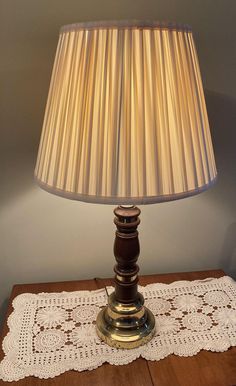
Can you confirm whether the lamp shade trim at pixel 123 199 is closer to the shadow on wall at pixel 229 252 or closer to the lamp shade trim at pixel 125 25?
the lamp shade trim at pixel 125 25

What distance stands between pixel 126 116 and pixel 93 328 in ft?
1.61

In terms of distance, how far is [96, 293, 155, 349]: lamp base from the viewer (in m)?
0.76

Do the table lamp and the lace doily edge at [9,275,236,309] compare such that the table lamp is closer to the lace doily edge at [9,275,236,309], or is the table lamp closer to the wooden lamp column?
the wooden lamp column

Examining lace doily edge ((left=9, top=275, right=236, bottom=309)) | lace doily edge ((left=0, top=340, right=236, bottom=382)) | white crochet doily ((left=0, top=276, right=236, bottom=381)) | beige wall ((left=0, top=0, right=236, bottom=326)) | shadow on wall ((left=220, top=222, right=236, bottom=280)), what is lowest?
lace doily edge ((left=0, top=340, right=236, bottom=382))

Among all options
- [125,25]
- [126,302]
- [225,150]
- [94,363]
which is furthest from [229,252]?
[125,25]

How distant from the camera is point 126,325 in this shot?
30.7 inches

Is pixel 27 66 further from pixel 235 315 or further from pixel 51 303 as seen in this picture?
pixel 235 315

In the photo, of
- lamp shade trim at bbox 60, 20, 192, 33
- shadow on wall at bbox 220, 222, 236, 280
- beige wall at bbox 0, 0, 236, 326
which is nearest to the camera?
lamp shade trim at bbox 60, 20, 192, 33

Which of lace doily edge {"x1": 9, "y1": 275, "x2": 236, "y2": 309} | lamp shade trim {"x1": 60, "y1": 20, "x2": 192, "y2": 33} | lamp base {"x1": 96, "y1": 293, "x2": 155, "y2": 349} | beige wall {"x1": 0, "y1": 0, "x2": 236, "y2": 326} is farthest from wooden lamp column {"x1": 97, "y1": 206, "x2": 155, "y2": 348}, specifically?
lamp shade trim {"x1": 60, "y1": 20, "x2": 192, "y2": 33}

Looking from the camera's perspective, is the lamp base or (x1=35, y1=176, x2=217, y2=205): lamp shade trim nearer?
(x1=35, y1=176, x2=217, y2=205): lamp shade trim

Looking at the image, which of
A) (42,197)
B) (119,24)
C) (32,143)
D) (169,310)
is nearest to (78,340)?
(169,310)

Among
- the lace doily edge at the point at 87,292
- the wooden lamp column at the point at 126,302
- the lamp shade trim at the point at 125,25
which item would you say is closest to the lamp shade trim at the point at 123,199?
the wooden lamp column at the point at 126,302

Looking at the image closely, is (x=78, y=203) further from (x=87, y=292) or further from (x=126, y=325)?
(x=126, y=325)

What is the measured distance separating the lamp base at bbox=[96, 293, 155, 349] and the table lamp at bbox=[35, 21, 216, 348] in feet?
1.03
